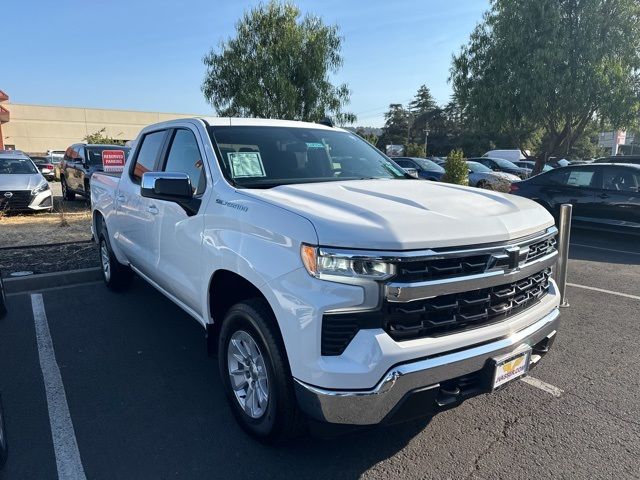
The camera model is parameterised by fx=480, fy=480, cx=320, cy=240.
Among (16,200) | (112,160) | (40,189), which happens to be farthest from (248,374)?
(40,189)

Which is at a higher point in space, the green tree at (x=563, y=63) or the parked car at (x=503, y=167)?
the green tree at (x=563, y=63)

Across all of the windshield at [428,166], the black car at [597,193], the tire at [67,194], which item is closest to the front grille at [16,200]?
the tire at [67,194]

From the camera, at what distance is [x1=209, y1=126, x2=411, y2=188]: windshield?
3412mm

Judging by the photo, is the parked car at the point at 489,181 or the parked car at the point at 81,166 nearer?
the parked car at the point at 81,166

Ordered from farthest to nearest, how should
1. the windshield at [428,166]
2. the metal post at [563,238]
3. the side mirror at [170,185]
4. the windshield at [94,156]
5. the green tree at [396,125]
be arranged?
1. the green tree at [396,125]
2. the windshield at [428,166]
3. the windshield at [94,156]
4. the metal post at [563,238]
5. the side mirror at [170,185]

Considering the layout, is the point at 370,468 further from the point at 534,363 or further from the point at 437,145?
the point at 437,145

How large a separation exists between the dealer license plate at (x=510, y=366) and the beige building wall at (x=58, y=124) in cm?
5443

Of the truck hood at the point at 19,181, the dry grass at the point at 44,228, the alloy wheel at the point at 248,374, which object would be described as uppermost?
the truck hood at the point at 19,181

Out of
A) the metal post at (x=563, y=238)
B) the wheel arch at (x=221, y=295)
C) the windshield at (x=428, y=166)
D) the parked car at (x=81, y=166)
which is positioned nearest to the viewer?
the wheel arch at (x=221, y=295)

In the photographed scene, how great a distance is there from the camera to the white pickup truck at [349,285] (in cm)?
225

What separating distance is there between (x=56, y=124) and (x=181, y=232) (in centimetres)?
5826

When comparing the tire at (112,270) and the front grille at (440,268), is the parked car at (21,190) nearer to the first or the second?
the tire at (112,270)

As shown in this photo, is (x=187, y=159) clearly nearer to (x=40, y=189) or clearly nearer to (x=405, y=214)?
(x=405, y=214)

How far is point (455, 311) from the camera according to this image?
245cm
